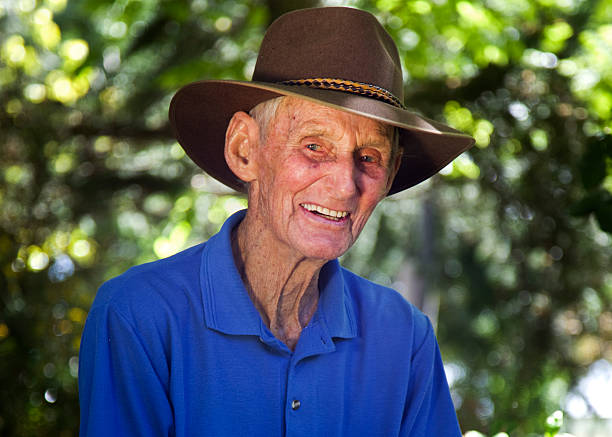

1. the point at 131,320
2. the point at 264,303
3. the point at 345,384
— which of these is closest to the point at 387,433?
the point at 345,384

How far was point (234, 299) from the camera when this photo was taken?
1.84 metres

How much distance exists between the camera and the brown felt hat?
5.84 ft

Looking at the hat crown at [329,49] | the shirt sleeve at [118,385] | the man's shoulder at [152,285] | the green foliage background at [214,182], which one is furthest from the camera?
the green foliage background at [214,182]

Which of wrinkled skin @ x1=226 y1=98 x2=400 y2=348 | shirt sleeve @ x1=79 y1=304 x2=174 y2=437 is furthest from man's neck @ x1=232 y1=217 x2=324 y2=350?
shirt sleeve @ x1=79 y1=304 x2=174 y2=437

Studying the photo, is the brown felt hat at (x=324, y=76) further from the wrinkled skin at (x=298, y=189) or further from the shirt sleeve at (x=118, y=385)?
the shirt sleeve at (x=118, y=385)

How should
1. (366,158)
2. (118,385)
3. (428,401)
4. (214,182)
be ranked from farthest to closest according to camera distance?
(214,182) < (428,401) < (366,158) < (118,385)

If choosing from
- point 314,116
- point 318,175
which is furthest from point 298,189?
point 314,116

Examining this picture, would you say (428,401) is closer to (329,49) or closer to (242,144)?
(242,144)

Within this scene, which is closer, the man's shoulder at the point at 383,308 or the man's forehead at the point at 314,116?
the man's forehead at the point at 314,116

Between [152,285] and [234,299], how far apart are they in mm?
208

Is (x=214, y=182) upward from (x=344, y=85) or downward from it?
Answer: downward

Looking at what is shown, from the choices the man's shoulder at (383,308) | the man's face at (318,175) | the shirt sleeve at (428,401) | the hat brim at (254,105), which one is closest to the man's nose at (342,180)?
the man's face at (318,175)

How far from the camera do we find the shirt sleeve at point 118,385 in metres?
1.62

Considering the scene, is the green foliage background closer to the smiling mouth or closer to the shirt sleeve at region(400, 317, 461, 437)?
the shirt sleeve at region(400, 317, 461, 437)
